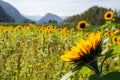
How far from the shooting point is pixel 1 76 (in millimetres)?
3779

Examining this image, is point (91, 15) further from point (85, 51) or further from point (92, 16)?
point (85, 51)

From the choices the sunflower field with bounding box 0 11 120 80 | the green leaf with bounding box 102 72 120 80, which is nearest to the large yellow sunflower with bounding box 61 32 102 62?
the sunflower field with bounding box 0 11 120 80

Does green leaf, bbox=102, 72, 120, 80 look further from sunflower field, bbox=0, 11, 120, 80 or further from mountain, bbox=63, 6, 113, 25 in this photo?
mountain, bbox=63, 6, 113, 25

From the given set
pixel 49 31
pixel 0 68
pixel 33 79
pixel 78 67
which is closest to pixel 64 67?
pixel 33 79

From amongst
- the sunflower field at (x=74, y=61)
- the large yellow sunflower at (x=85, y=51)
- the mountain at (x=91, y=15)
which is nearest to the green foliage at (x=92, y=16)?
the mountain at (x=91, y=15)

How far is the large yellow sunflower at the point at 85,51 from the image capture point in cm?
154

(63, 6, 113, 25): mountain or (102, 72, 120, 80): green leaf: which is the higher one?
(63, 6, 113, 25): mountain

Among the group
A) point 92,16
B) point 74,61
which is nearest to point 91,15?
point 92,16

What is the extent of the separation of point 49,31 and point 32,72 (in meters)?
4.60

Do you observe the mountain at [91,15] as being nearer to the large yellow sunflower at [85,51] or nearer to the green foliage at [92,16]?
the green foliage at [92,16]

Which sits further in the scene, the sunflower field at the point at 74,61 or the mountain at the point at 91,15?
the mountain at the point at 91,15

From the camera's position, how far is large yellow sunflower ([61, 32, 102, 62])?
1538mm

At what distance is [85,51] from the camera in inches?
61.0

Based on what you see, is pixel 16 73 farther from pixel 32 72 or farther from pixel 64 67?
pixel 64 67
